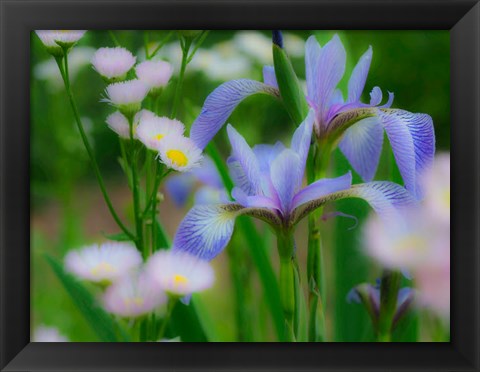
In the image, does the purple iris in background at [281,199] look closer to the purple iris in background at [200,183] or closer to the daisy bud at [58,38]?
the purple iris in background at [200,183]

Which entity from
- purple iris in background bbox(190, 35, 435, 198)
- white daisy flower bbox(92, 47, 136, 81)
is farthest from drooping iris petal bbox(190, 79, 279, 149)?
white daisy flower bbox(92, 47, 136, 81)

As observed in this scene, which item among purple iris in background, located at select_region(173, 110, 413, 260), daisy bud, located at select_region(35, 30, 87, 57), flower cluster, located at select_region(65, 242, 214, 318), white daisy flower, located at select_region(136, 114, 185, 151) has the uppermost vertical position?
daisy bud, located at select_region(35, 30, 87, 57)

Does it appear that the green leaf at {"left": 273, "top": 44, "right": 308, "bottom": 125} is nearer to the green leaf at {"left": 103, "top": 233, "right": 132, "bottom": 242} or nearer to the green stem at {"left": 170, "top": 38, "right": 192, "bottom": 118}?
the green stem at {"left": 170, "top": 38, "right": 192, "bottom": 118}

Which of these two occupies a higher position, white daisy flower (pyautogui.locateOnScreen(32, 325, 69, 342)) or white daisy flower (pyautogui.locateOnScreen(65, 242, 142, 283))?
white daisy flower (pyautogui.locateOnScreen(65, 242, 142, 283))

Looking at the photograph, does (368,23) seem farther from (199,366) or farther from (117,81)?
(199,366)

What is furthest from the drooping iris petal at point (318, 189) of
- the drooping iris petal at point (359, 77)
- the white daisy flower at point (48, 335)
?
the white daisy flower at point (48, 335)

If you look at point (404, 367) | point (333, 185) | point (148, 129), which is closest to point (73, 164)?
point (148, 129)

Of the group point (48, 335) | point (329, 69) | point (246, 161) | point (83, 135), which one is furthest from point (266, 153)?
point (48, 335)
